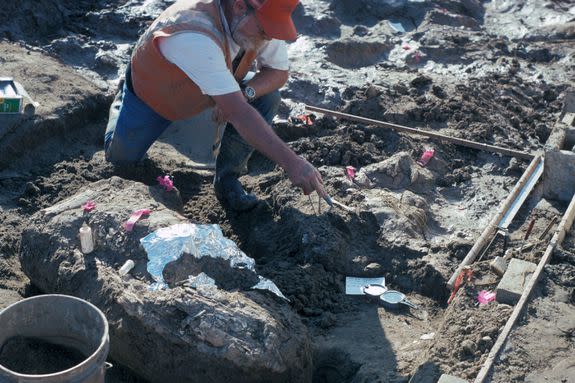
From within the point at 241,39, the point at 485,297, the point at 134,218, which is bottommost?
the point at 485,297

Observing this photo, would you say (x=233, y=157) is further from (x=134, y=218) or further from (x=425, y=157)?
(x=425, y=157)

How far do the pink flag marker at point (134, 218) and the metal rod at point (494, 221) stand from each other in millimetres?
1840

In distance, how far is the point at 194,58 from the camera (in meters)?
4.33

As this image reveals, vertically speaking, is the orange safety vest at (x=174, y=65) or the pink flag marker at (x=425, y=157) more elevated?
the orange safety vest at (x=174, y=65)

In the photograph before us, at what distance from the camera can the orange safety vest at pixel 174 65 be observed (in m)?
4.44

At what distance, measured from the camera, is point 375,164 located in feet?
19.4

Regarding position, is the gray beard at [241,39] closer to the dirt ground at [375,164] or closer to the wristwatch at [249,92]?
the wristwatch at [249,92]

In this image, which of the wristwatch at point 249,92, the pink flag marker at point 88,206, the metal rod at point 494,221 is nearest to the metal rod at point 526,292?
the metal rod at point 494,221

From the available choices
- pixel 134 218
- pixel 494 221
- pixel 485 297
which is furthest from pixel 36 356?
pixel 494 221

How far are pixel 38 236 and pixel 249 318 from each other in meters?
1.42

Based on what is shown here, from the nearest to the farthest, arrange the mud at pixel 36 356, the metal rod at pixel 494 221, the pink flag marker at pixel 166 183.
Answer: the mud at pixel 36 356, the metal rod at pixel 494 221, the pink flag marker at pixel 166 183

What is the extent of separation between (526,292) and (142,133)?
Answer: 2775 mm

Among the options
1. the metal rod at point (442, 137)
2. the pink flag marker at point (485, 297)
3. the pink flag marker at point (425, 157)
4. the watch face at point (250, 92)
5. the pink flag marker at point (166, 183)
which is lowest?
the pink flag marker at point (425, 157)

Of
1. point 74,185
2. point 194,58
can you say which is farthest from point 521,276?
point 74,185
